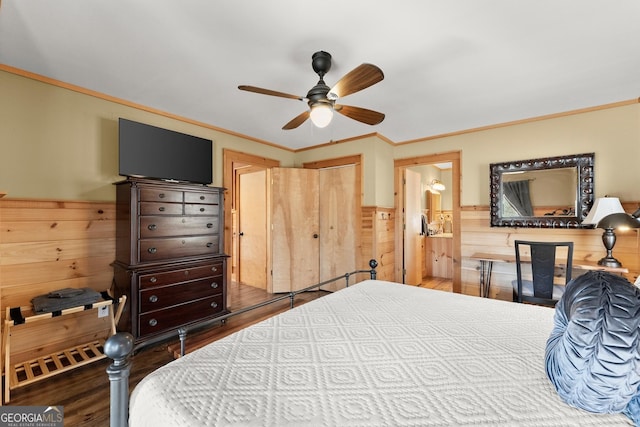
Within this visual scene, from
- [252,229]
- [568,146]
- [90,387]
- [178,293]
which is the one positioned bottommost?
[90,387]

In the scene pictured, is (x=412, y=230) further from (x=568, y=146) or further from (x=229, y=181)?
(x=229, y=181)

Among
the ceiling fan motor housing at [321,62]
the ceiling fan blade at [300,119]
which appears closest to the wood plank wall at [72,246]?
the ceiling fan blade at [300,119]

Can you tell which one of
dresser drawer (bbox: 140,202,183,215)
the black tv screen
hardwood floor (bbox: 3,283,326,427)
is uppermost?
the black tv screen

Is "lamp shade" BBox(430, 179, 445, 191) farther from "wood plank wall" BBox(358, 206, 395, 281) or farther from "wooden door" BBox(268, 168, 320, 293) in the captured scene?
"wooden door" BBox(268, 168, 320, 293)

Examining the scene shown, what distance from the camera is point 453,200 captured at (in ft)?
12.2

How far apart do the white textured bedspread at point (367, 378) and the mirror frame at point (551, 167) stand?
6.95 feet

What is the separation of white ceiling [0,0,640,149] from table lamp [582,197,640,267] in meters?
1.03

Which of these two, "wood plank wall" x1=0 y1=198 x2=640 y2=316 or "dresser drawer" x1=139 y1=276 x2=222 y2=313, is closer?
"wood plank wall" x1=0 y1=198 x2=640 y2=316

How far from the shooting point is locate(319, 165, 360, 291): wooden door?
4027 mm

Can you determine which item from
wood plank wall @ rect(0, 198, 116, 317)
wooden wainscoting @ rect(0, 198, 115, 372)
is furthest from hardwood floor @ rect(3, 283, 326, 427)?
wood plank wall @ rect(0, 198, 116, 317)

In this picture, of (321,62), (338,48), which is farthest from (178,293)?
(338,48)

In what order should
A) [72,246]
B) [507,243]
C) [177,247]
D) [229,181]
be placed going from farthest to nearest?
[229,181] → [507,243] → [177,247] → [72,246]

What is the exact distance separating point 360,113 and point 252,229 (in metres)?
2.93

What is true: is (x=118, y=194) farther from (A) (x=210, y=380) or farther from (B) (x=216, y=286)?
(A) (x=210, y=380)
